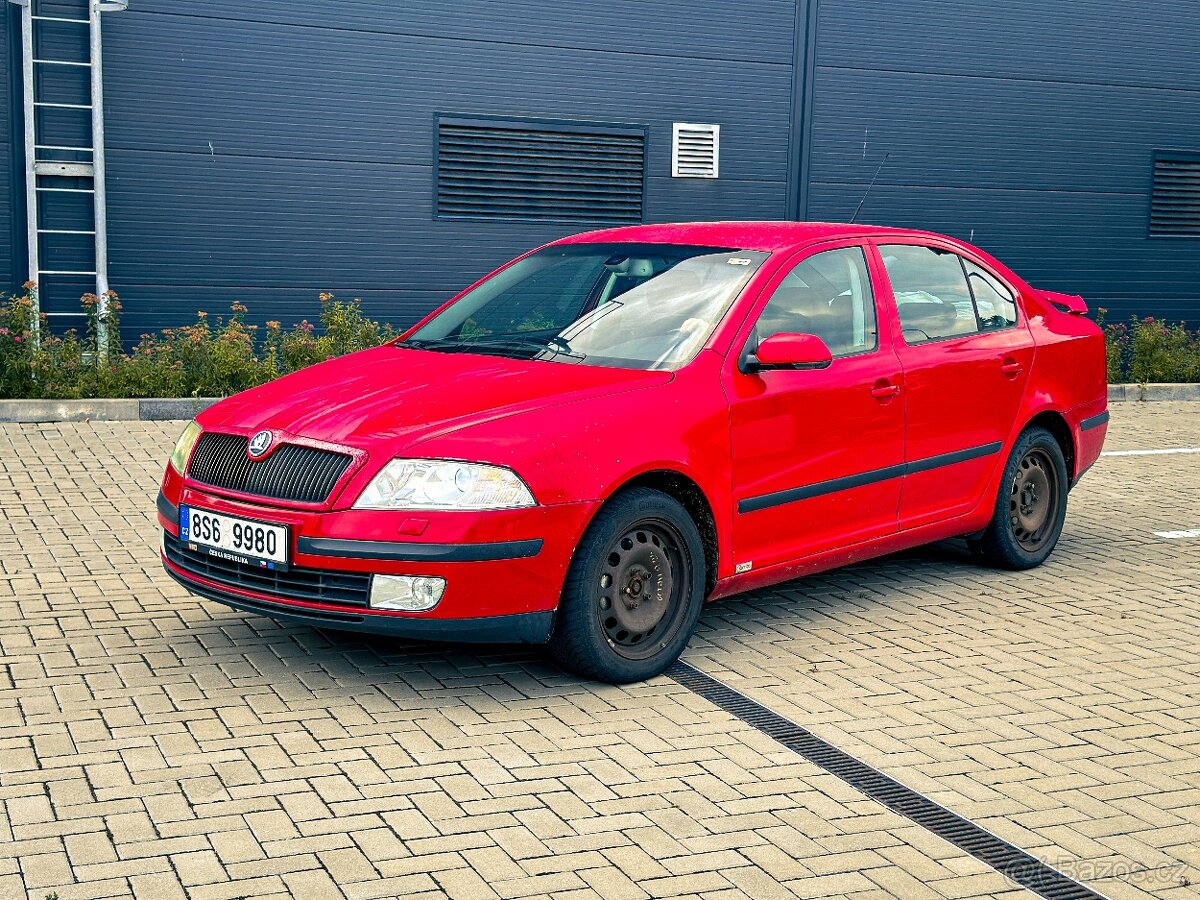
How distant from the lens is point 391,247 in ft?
48.4

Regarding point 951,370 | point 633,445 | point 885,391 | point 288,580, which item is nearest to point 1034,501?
point 951,370

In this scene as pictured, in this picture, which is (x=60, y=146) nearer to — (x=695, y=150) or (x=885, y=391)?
(x=695, y=150)

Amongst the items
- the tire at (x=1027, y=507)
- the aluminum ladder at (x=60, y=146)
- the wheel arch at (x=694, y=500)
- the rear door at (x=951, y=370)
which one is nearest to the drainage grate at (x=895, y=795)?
the wheel arch at (x=694, y=500)

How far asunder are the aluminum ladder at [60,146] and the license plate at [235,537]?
783cm

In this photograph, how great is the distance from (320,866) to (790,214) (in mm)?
13304

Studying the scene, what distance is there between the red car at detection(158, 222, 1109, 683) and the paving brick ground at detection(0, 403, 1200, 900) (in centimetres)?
36

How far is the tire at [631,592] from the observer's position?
211 inches

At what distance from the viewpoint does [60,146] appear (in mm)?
13227

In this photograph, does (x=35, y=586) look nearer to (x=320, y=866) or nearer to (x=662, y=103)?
(x=320, y=866)

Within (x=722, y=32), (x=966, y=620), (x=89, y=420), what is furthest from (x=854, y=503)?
(x=722, y=32)

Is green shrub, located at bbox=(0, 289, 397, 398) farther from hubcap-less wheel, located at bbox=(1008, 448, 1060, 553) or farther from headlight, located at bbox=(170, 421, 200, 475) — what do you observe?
hubcap-less wheel, located at bbox=(1008, 448, 1060, 553)

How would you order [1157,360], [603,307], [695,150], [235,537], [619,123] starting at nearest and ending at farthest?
1. [235,537]
2. [603,307]
3. [619,123]
4. [1157,360]
5. [695,150]

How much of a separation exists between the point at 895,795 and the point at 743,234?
2.86 m

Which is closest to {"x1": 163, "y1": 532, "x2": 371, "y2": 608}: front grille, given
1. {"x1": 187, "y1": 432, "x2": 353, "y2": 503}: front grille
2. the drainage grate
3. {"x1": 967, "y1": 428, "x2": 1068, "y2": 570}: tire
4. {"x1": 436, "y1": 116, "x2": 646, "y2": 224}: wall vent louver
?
{"x1": 187, "y1": 432, "x2": 353, "y2": 503}: front grille
